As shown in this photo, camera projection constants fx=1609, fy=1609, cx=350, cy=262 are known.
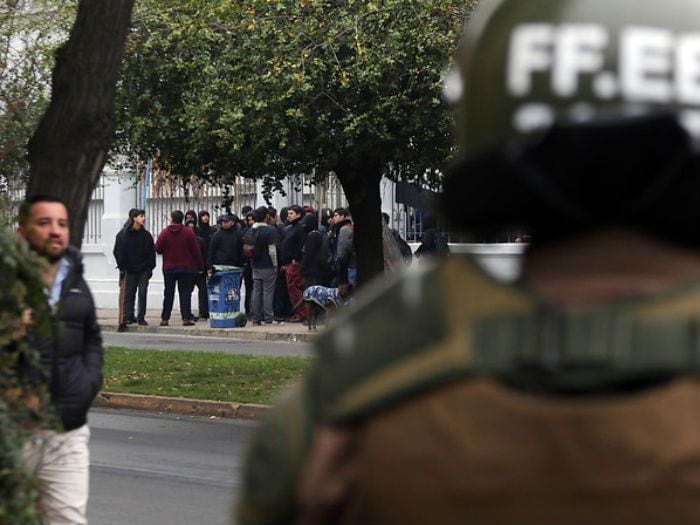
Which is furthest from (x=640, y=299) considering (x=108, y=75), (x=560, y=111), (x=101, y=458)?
(x=101, y=458)

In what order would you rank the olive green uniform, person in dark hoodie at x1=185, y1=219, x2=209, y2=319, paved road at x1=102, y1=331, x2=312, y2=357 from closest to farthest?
the olive green uniform
paved road at x1=102, y1=331, x2=312, y2=357
person in dark hoodie at x1=185, y1=219, x2=209, y2=319

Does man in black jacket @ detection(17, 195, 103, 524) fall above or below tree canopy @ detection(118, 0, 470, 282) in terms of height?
below

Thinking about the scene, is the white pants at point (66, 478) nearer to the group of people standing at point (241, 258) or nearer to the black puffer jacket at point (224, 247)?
the group of people standing at point (241, 258)

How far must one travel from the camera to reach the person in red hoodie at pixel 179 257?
24891mm

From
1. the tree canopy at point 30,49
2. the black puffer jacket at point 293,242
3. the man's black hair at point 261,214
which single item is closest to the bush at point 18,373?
the tree canopy at point 30,49

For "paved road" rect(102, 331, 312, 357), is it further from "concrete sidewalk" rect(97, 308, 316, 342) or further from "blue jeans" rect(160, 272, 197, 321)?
"blue jeans" rect(160, 272, 197, 321)

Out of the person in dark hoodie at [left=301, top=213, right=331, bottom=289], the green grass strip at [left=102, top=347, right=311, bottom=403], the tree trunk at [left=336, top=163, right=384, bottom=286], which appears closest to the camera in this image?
the green grass strip at [left=102, top=347, right=311, bottom=403]

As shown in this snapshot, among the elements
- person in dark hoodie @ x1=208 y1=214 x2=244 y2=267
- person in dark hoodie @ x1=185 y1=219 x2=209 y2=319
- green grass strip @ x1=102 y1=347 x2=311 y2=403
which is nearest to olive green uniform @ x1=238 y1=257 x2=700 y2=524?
green grass strip @ x1=102 y1=347 x2=311 y2=403

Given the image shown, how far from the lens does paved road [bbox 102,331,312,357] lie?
68.1 feet

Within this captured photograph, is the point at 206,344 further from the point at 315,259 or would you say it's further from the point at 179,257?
the point at 179,257

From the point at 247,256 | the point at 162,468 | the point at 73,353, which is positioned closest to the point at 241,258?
the point at 247,256

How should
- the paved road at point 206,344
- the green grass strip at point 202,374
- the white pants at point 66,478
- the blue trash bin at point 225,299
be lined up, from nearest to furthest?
the white pants at point 66,478
the green grass strip at point 202,374
the paved road at point 206,344
the blue trash bin at point 225,299

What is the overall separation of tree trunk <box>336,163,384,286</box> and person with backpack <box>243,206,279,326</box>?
375 cm

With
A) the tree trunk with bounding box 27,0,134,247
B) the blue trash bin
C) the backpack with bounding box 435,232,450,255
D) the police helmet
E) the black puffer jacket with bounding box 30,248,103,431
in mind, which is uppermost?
the tree trunk with bounding box 27,0,134,247
